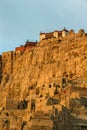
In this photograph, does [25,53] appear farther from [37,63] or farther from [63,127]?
[63,127]

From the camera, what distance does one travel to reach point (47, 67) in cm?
9569

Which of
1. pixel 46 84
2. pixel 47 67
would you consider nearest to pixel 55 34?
pixel 47 67

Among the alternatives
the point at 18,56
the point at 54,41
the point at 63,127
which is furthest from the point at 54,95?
the point at 18,56

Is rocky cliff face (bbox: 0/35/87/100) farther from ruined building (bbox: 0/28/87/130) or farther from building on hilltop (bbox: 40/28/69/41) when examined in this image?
building on hilltop (bbox: 40/28/69/41)

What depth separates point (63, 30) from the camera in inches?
4087

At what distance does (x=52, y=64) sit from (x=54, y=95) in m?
20.8

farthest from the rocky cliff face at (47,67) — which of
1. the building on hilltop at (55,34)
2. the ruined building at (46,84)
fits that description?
the building on hilltop at (55,34)

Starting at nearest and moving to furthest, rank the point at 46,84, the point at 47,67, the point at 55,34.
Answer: the point at 46,84
the point at 47,67
the point at 55,34

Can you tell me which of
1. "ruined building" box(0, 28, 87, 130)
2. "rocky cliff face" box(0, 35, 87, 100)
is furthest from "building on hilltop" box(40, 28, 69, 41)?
"rocky cliff face" box(0, 35, 87, 100)

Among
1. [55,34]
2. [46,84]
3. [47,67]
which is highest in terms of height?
[55,34]

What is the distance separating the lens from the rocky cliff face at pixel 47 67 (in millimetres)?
90188

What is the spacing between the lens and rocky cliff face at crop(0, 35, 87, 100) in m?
90.2

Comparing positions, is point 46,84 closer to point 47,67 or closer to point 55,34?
point 47,67

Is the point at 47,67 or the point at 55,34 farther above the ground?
the point at 55,34
